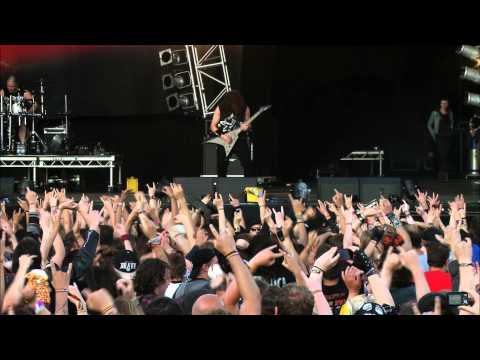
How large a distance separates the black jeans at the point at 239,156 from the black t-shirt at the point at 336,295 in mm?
9012

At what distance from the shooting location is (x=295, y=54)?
17.4 meters

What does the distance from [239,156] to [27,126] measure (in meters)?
4.56

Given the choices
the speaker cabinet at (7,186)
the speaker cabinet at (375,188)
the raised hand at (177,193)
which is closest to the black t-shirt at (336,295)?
the raised hand at (177,193)

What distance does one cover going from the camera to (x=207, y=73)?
16.8 m

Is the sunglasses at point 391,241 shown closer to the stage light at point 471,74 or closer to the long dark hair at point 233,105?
the long dark hair at point 233,105

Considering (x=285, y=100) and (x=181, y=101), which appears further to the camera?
(x=285, y=100)

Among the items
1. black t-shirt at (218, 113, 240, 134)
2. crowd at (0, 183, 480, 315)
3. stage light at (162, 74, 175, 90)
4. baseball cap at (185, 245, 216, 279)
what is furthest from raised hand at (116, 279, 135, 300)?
stage light at (162, 74, 175, 90)

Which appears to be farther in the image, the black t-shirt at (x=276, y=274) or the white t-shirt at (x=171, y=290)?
the black t-shirt at (x=276, y=274)

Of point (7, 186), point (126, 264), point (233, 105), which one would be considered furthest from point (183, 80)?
point (126, 264)

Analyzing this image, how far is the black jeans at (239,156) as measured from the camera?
13.7 metres

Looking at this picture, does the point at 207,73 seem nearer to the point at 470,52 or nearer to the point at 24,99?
the point at 24,99
